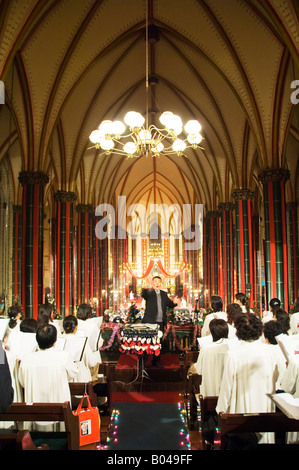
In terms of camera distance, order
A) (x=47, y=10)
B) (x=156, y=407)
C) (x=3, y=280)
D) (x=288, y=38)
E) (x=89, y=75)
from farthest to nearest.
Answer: (x=3, y=280), (x=89, y=75), (x=47, y=10), (x=288, y=38), (x=156, y=407)

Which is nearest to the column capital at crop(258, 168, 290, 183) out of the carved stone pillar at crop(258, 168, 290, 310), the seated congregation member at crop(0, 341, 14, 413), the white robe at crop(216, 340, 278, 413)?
the carved stone pillar at crop(258, 168, 290, 310)

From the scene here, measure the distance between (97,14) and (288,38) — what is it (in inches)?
187

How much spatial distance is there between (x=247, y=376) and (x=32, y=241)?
825 centimetres

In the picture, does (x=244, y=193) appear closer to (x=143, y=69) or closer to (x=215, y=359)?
(x=143, y=69)

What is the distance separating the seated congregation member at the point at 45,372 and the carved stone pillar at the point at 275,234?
7.65 metres

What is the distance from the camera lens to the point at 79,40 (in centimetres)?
996

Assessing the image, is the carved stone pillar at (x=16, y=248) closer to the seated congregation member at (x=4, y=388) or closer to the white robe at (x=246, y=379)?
the white robe at (x=246, y=379)

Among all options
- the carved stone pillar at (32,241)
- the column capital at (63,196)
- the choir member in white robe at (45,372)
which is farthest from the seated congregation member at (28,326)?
the column capital at (63,196)

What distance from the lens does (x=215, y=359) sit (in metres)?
4.18

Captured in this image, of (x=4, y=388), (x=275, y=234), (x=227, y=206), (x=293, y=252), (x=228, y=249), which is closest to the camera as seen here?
(x=4, y=388)

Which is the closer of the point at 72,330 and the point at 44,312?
the point at 72,330

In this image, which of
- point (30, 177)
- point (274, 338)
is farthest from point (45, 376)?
point (30, 177)

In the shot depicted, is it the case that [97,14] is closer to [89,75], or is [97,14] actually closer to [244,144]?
[89,75]

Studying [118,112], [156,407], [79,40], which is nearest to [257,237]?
[118,112]
